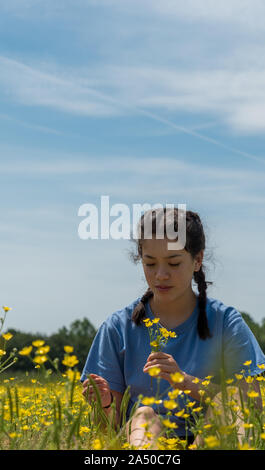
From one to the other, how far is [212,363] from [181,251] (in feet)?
2.36

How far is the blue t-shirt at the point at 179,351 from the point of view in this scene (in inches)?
139

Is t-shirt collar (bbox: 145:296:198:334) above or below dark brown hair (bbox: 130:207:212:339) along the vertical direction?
below

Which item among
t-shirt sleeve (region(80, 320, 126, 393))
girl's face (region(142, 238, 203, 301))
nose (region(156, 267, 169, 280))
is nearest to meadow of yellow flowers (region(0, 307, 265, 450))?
t-shirt sleeve (region(80, 320, 126, 393))

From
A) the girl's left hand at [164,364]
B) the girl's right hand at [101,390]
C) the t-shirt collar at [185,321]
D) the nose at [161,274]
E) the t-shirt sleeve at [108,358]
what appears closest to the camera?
the girl's left hand at [164,364]

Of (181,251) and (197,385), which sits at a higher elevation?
(181,251)

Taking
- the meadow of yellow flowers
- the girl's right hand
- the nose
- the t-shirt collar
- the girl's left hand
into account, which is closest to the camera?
the meadow of yellow flowers

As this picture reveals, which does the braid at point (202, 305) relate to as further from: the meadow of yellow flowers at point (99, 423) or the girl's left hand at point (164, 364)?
the girl's left hand at point (164, 364)

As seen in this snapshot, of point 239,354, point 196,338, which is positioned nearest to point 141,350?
point 196,338

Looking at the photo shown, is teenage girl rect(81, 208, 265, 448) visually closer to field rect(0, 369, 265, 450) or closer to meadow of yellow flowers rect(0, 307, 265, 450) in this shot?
meadow of yellow flowers rect(0, 307, 265, 450)

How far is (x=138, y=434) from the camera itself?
2.92m

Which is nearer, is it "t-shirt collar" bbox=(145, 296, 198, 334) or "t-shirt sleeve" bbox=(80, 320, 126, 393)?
"t-shirt sleeve" bbox=(80, 320, 126, 393)

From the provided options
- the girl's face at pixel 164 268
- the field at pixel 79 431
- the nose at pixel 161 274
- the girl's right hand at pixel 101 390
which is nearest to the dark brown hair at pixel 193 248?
the girl's face at pixel 164 268

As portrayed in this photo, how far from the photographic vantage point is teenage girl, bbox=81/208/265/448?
3494mm
